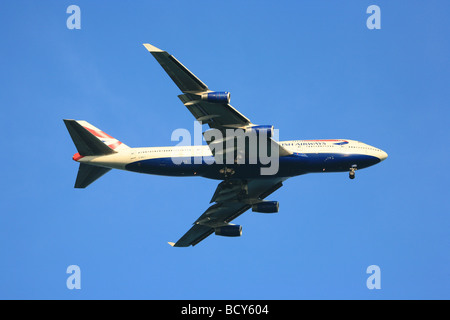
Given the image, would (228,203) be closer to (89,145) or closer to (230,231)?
(230,231)

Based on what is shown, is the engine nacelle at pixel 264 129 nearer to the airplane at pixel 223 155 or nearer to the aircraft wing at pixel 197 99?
the airplane at pixel 223 155

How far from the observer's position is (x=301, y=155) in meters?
69.9

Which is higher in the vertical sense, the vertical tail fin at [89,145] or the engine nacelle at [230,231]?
the vertical tail fin at [89,145]

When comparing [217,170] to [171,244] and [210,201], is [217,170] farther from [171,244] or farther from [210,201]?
[171,244]

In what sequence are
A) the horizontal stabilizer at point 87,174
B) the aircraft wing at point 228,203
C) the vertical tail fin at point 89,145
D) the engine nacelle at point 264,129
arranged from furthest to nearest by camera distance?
the aircraft wing at point 228,203, the horizontal stabilizer at point 87,174, the vertical tail fin at point 89,145, the engine nacelle at point 264,129

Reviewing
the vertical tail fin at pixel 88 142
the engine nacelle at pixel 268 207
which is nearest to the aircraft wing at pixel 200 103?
the engine nacelle at pixel 268 207

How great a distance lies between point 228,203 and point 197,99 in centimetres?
1780

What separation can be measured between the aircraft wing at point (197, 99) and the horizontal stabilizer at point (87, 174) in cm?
1372

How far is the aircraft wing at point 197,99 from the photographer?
60.4 metres

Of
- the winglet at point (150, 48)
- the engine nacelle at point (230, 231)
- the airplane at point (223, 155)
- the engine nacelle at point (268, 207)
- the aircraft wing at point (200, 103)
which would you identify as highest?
the winglet at point (150, 48)

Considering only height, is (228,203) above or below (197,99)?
below

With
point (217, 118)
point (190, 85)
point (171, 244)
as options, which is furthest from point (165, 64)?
point (171, 244)

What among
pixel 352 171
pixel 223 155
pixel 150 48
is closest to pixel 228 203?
pixel 223 155

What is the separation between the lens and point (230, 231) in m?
78.5
